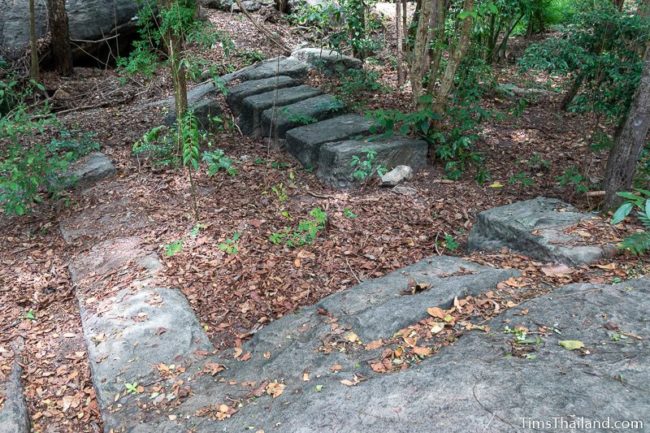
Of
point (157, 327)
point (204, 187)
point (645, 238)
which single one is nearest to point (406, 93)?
point (204, 187)

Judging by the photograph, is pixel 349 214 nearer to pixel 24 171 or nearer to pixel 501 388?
pixel 501 388

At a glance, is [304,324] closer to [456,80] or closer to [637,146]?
[637,146]

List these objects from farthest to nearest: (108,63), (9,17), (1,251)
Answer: (108,63) → (9,17) → (1,251)

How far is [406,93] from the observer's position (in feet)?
24.7

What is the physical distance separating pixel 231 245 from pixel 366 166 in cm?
166

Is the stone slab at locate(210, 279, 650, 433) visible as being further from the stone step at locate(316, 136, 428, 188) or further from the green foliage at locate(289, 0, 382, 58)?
the green foliage at locate(289, 0, 382, 58)

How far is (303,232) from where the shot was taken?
15.3ft

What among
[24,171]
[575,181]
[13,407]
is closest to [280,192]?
[24,171]

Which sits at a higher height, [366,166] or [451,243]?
[366,166]

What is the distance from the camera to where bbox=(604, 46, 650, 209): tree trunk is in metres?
3.87

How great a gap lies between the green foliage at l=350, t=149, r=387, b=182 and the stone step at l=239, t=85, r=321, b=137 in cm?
182

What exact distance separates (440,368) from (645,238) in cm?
178

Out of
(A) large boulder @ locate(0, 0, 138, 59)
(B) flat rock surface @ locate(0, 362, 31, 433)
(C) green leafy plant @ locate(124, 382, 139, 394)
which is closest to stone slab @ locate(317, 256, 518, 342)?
(C) green leafy plant @ locate(124, 382, 139, 394)

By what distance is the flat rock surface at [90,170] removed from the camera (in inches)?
228
